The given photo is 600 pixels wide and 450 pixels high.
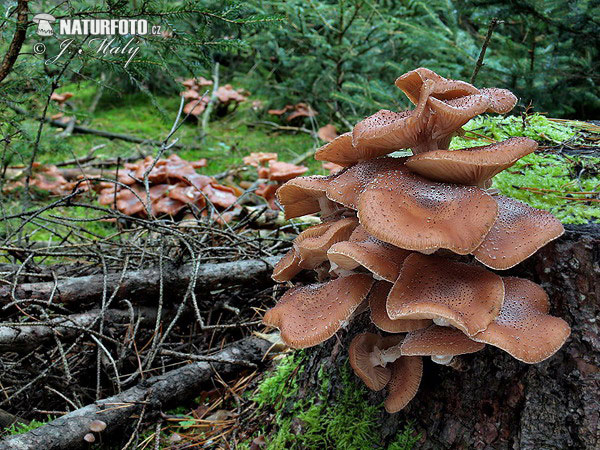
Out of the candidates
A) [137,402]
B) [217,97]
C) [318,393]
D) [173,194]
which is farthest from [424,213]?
[217,97]

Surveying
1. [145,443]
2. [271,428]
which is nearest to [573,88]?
[271,428]

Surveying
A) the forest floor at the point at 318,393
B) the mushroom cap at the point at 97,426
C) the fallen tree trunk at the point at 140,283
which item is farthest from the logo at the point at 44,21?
the mushroom cap at the point at 97,426

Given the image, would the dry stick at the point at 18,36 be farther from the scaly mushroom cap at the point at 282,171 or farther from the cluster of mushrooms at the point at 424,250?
the scaly mushroom cap at the point at 282,171

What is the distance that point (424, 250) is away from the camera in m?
1.58

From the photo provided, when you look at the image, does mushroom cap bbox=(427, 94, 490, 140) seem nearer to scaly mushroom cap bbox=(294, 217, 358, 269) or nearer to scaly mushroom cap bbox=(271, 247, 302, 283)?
scaly mushroom cap bbox=(294, 217, 358, 269)

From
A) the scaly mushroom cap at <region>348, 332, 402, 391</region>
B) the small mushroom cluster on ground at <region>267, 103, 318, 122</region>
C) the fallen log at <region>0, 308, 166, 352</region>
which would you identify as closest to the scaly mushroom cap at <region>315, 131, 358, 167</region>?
the scaly mushroom cap at <region>348, 332, 402, 391</region>

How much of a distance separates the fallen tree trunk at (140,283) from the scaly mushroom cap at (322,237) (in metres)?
1.28

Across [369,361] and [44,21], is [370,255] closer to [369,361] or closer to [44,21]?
Result: [369,361]

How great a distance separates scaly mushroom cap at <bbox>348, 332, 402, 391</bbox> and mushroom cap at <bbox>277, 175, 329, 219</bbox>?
0.68 meters

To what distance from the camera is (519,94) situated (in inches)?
212

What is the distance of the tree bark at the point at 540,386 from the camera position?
170cm

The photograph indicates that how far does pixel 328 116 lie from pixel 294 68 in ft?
3.88

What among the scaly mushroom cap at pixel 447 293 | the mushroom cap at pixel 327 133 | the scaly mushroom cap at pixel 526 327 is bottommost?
the mushroom cap at pixel 327 133

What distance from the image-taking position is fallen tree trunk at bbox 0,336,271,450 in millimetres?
2145
